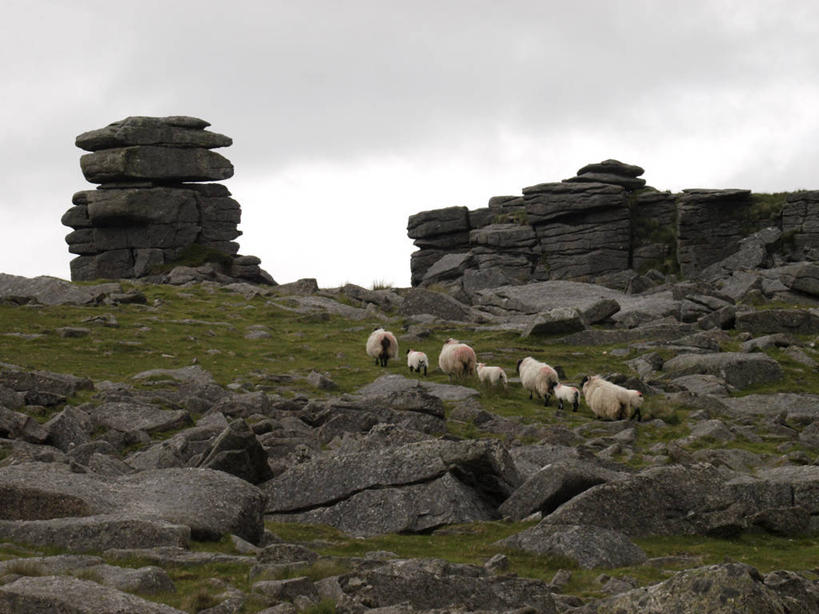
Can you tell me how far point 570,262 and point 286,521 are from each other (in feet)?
180

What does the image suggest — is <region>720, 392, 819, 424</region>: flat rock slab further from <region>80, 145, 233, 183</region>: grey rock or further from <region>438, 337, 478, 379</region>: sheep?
<region>80, 145, 233, 183</region>: grey rock

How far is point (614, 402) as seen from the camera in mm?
29766

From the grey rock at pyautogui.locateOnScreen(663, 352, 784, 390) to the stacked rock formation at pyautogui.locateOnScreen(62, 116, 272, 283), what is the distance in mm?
40043

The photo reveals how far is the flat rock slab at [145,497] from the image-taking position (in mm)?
14859

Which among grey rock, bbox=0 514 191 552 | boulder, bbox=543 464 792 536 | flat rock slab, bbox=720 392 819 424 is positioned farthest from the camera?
flat rock slab, bbox=720 392 819 424

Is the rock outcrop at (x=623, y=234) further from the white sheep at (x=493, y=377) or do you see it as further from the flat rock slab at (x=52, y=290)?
the white sheep at (x=493, y=377)

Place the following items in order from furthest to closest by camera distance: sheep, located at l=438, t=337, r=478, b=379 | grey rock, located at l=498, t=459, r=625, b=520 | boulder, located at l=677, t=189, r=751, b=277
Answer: boulder, located at l=677, t=189, r=751, b=277, sheep, located at l=438, t=337, r=478, b=379, grey rock, located at l=498, t=459, r=625, b=520

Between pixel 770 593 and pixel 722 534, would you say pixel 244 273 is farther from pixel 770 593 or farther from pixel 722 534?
pixel 770 593

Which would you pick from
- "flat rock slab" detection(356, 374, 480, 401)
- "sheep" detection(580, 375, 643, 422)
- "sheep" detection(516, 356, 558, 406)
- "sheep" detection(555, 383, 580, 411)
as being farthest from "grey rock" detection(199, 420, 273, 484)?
"sheep" detection(516, 356, 558, 406)

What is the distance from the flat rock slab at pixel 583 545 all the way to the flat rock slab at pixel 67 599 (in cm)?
684

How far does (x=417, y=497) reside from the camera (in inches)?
730

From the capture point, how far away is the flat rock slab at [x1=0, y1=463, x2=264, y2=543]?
1486 cm

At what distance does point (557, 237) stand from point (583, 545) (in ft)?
190

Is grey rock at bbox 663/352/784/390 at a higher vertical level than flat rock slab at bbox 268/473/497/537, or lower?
higher
